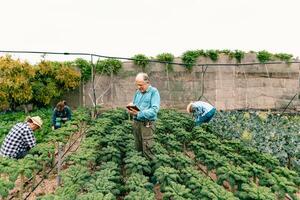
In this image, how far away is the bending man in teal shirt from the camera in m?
7.49

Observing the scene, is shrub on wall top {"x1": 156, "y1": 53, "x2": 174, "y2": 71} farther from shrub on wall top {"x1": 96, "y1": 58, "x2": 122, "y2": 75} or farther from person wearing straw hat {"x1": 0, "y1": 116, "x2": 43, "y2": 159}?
person wearing straw hat {"x1": 0, "y1": 116, "x2": 43, "y2": 159}

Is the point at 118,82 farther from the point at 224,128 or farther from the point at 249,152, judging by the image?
the point at 249,152

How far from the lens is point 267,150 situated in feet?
30.8

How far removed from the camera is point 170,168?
6691 millimetres

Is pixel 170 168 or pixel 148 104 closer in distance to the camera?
pixel 170 168

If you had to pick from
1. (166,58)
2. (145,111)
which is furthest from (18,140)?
(166,58)

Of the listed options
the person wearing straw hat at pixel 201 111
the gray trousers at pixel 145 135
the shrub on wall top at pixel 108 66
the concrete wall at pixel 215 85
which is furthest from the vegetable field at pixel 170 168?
the shrub on wall top at pixel 108 66

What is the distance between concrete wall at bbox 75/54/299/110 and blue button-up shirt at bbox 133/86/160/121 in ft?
30.5

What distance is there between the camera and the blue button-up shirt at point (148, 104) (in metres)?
7.44

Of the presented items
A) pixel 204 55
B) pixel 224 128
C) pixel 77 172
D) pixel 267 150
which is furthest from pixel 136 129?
pixel 204 55

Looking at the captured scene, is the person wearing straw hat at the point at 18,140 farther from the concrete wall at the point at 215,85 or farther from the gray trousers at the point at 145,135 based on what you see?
the concrete wall at the point at 215,85

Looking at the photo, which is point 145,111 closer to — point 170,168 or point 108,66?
point 170,168

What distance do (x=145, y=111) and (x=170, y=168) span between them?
1.18m

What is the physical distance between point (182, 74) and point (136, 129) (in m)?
10.7
